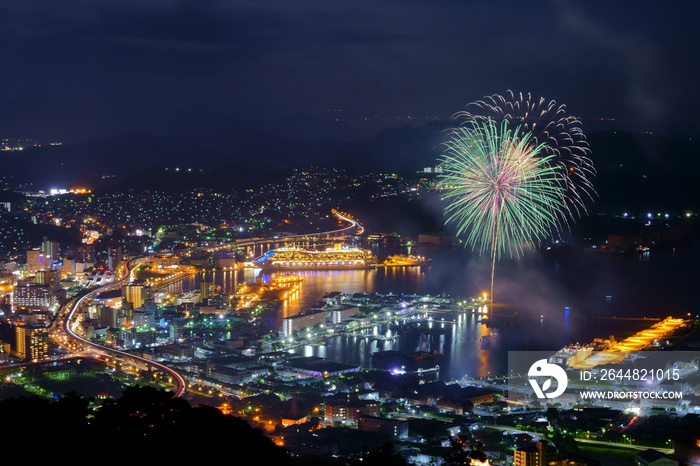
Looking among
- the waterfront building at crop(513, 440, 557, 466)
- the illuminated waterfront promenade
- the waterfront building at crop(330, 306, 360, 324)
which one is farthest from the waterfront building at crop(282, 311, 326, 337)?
the waterfront building at crop(513, 440, 557, 466)

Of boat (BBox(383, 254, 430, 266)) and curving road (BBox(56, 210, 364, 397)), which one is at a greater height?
boat (BBox(383, 254, 430, 266))

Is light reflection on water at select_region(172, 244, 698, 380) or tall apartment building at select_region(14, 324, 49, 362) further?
light reflection on water at select_region(172, 244, 698, 380)

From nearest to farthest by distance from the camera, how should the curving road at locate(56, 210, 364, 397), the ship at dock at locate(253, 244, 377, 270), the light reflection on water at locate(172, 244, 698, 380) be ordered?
Result: the curving road at locate(56, 210, 364, 397) → the light reflection on water at locate(172, 244, 698, 380) → the ship at dock at locate(253, 244, 377, 270)

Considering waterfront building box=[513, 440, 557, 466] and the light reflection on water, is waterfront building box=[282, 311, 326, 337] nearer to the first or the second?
the light reflection on water

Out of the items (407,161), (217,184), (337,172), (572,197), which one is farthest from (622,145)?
(217,184)

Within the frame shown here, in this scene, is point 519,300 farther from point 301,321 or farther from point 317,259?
point 317,259

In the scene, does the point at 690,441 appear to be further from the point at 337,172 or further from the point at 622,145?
the point at 337,172

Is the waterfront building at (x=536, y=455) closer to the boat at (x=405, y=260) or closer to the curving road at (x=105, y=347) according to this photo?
the curving road at (x=105, y=347)
